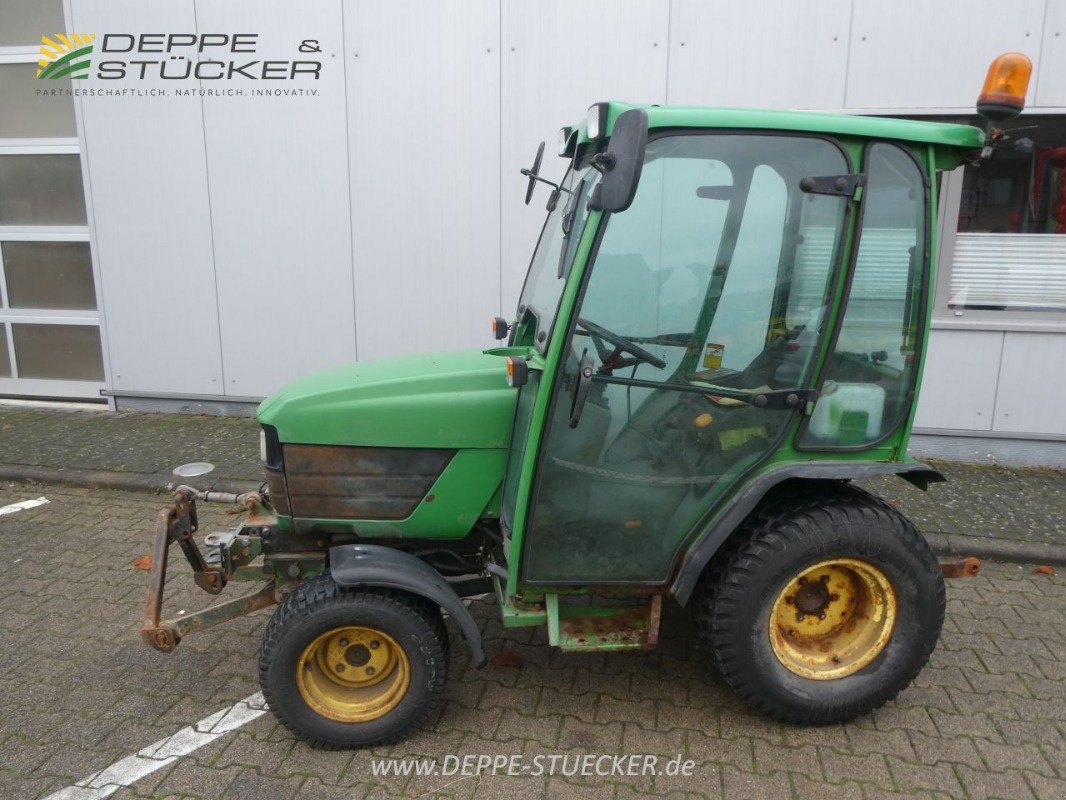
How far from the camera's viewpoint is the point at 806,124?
2.52m

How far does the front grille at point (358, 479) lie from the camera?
2.87 m

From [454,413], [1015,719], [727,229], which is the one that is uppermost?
[727,229]

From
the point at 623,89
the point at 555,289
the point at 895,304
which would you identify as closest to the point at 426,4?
the point at 623,89

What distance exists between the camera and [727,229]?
2574mm

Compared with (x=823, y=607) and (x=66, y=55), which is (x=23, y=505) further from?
(x=823, y=607)

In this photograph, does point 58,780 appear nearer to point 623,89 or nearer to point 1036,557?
point 1036,557

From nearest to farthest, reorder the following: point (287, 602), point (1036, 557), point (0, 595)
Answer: point (287, 602), point (0, 595), point (1036, 557)

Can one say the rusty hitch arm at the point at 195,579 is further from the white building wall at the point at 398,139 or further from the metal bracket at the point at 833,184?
the white building wall at the point at 398,139

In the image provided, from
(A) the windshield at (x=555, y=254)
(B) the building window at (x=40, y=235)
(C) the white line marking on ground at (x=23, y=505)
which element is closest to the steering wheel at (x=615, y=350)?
(A) the windshield at (x=555, y=254)

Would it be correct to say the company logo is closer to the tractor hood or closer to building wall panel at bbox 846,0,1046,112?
the tractor hood

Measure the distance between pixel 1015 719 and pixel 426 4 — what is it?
5819mm

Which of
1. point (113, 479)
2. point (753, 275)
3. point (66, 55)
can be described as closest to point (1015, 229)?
point (753, 275)

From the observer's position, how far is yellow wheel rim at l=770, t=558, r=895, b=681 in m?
2.88

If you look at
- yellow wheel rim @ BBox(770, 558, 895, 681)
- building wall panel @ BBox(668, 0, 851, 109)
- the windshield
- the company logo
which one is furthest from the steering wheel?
the company logo
